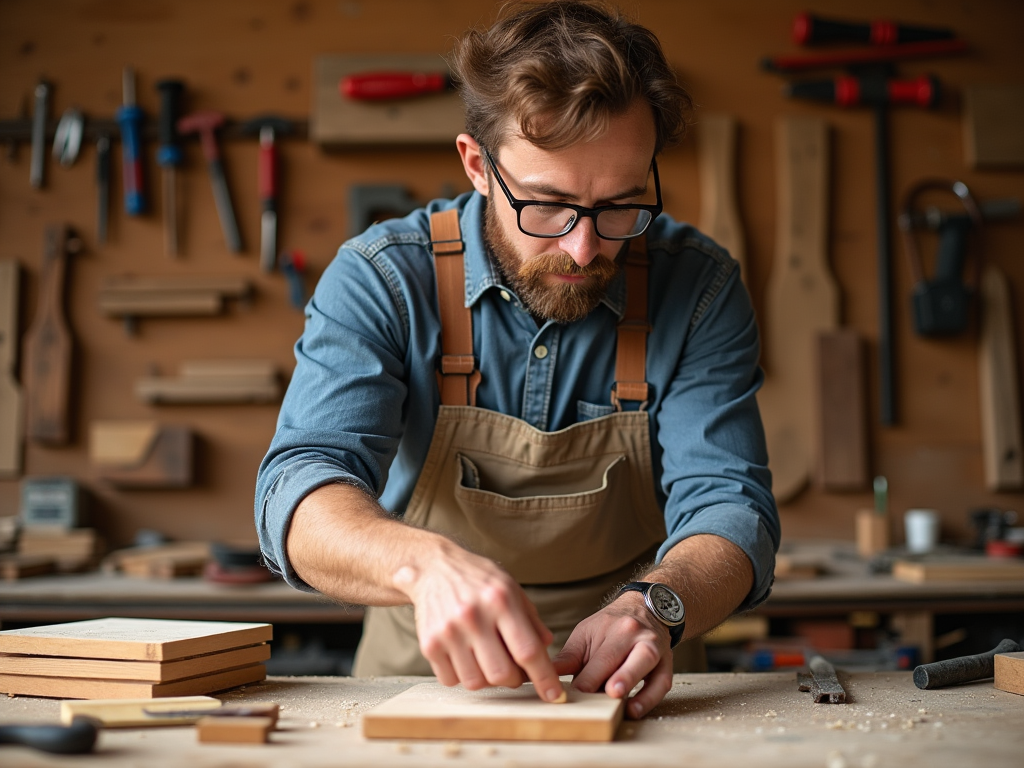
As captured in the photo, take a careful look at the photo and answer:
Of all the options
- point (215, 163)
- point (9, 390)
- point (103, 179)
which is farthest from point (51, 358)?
point (215, 163)

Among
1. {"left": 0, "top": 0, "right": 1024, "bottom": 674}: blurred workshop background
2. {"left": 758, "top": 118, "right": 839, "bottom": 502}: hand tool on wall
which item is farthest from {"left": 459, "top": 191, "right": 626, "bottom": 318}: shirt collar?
{"left": 758, "top": 118, "right": 839, "bottom": 502}: hand tool on wall

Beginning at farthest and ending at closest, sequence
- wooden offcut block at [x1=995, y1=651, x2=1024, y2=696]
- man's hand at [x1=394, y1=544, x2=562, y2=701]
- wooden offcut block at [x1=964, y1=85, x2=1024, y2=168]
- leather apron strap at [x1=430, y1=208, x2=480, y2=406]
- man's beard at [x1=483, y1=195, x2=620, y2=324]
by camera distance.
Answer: wooden offcut block at [x1=964, y1=85, x2=1024, y2=168] → leather apron strap at [x1=430, y1=208, x2=480, y2=406] → man's beard at [x1=483, y1=195, x2=620, y2=324] → wooden offcut block at [x1=995, y1=651, x2=1024, y2=696] → man's hand at [x1=394, y1=544, x2=562, y2=701]

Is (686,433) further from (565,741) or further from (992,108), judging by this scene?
(992,108)

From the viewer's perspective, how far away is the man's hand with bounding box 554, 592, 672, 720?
1147mm

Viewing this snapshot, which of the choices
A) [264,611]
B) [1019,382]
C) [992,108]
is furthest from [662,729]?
[992,108]

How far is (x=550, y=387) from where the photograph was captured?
1.73m

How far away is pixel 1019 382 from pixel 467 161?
2.45 metres

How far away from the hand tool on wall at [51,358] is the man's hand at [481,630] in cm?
263

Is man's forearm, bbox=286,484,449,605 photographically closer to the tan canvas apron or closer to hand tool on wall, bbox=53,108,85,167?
the tan canvas apron

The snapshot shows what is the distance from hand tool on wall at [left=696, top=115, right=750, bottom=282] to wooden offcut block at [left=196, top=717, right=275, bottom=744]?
2.61 meters

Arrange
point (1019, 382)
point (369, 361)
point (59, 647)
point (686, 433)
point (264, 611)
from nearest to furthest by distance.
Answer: point (59, 647) < point (369, 361) < point (686, 433) < point (264, 611) < point (1019, 382)

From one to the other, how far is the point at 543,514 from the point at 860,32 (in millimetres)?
2445

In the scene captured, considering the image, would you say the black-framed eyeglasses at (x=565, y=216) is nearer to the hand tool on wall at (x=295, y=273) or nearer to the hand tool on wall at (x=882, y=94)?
the hand tool on wall at (x=295, y=273)

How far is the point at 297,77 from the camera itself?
3.36 metres
